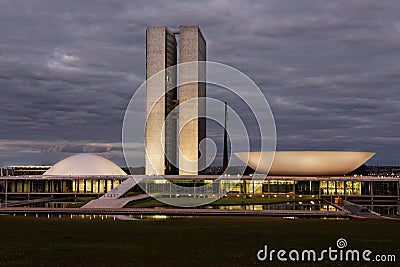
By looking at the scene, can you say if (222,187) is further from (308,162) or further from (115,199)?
(115,199)

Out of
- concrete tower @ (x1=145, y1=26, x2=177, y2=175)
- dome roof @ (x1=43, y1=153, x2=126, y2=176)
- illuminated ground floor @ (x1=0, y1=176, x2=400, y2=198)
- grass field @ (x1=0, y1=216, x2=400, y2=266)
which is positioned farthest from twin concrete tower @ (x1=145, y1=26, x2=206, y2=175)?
grass field @ (x1=0, y1=216, x2=400, y2=266)

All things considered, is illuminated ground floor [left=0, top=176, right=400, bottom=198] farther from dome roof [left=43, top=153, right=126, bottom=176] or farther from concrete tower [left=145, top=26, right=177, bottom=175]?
concrete tower [left=145, top=26, right=177, bottom=175]

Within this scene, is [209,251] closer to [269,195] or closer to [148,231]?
[148,231]

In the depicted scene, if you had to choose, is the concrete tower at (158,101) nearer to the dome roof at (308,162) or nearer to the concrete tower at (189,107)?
the concrete tower at (189,107)

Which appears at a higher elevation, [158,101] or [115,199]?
[158,101]

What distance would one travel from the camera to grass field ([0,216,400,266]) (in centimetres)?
1290

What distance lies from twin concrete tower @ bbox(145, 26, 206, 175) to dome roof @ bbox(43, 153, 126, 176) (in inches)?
627

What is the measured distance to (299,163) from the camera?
58.5m

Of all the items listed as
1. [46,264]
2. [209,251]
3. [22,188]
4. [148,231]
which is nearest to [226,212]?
[148,231]

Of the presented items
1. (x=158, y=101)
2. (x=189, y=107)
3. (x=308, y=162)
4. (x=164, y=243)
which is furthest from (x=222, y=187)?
(x=164, y=243)

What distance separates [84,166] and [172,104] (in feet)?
100

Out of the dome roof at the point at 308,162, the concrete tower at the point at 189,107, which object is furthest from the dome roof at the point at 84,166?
the concrete tower at the point at 189,107

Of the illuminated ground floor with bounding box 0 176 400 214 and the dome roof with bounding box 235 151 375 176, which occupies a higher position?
the dome roof with bounding box 235 151 375 176

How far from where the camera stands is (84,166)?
6725cm
